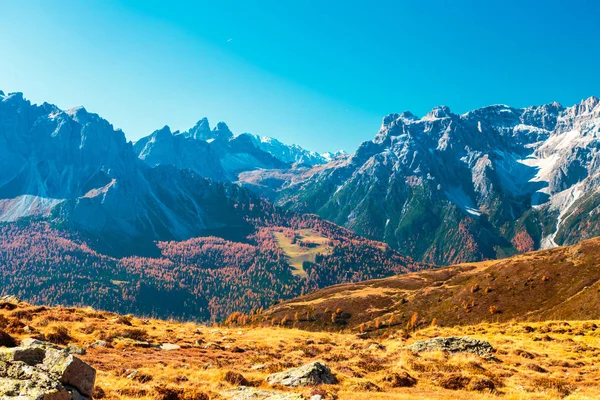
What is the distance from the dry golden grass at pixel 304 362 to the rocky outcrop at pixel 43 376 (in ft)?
10.2

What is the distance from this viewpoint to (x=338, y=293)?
651 feet

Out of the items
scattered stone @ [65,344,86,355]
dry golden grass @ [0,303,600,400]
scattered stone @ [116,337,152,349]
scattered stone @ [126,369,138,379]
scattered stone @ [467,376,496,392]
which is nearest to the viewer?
dry golden grass @ [0,303,600,400]

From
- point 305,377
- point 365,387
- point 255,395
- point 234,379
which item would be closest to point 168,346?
point 234,379

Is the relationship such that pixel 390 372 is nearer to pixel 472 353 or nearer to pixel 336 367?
pixel 336 367

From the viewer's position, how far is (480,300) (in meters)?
116

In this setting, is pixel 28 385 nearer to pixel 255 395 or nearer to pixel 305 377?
pixel 255 395

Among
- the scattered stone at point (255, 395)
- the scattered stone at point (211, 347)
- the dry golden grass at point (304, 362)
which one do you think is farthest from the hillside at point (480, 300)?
the scattered stone at point (255, 395)

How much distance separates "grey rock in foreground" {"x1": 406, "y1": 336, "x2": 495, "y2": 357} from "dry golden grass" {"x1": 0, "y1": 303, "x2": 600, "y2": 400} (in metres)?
1.51

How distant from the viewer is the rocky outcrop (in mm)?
9282

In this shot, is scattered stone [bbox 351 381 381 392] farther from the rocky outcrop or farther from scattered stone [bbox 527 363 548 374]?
scattered stone [bbox 527 363 548 374]

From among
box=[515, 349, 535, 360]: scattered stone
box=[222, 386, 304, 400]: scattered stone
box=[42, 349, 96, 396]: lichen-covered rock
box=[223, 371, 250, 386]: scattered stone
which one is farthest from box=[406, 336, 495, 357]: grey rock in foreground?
box=[42, 349, 96, 396]: lichen-covered rock

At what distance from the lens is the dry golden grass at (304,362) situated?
1872cm

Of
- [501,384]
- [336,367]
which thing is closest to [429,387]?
[501,384]

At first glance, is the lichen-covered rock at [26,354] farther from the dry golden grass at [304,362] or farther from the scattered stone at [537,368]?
the scattered stone at [537,368]
